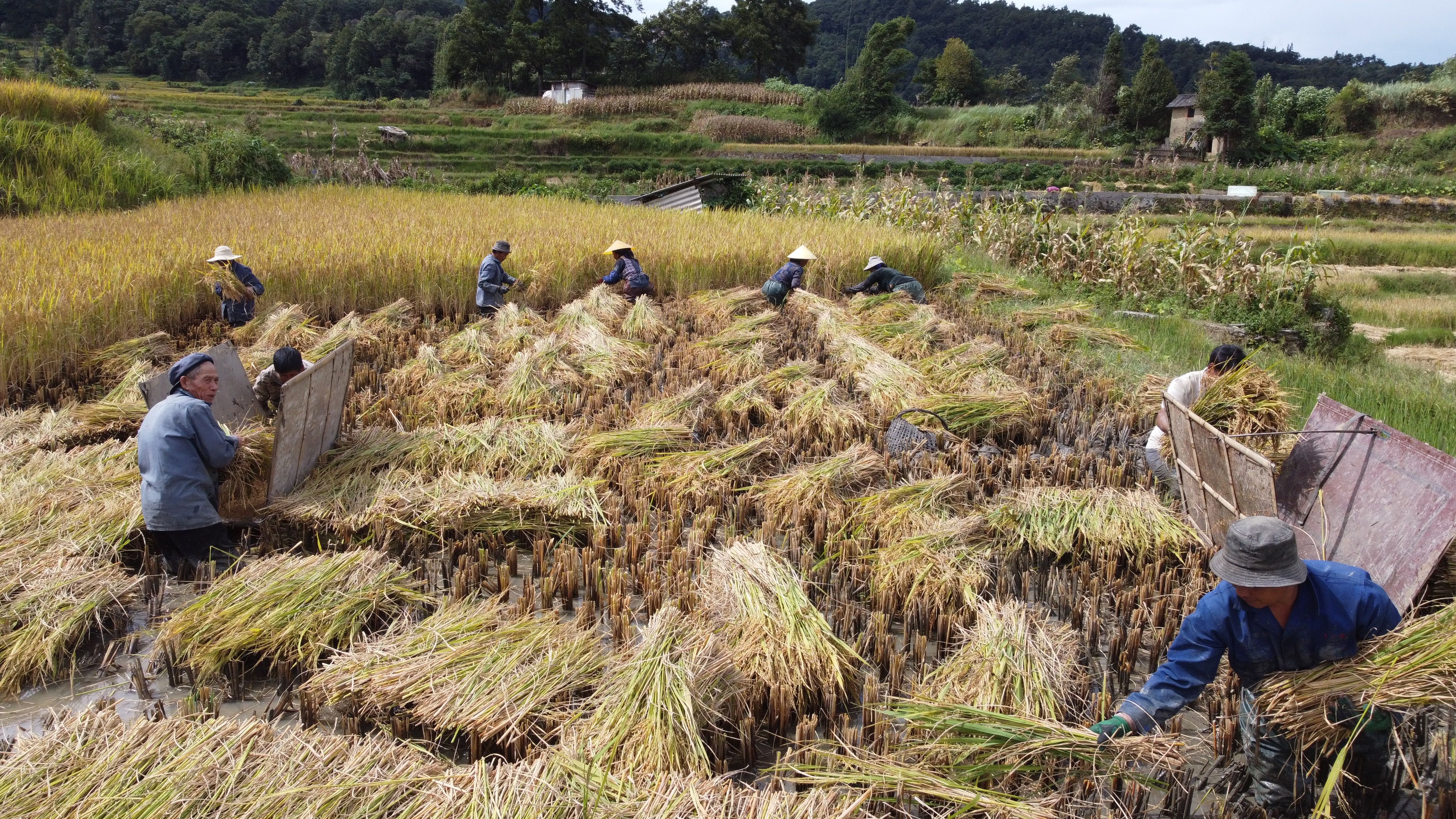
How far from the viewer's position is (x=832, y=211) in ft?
47.2

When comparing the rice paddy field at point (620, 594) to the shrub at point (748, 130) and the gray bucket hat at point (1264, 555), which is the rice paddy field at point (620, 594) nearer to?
the gray bucket hat at point (1264, 555)

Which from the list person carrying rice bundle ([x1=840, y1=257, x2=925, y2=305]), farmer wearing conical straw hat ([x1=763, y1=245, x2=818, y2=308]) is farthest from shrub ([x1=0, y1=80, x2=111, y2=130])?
person carrying rice bundle ([x1=840, y1=257, x2=925, y2=305])

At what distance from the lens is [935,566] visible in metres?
3.50

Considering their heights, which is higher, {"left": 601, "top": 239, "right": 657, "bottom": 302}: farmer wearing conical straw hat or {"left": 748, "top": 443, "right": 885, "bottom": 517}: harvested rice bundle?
{"left": 601, "top": 239, "right": 657, "bottom": 302}: farmer wearing conical straw hat

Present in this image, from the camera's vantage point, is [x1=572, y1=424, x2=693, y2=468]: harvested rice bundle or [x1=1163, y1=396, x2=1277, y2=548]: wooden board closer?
[x1=1163, y1=396, x2=1277, y2=548]: wooden board

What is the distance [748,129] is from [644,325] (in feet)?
101

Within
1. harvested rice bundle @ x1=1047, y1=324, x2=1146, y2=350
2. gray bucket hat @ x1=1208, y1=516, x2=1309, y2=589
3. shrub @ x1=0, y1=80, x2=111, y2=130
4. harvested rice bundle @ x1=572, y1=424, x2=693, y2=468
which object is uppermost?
shrub @ x1=0, y1=80, x2=111, y2=130

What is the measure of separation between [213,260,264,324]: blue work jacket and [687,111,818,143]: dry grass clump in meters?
29.2

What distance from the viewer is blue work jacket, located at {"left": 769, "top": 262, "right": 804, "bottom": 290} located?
8.86 metres

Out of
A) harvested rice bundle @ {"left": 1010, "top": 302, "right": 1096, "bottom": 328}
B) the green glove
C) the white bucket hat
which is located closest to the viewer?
the green glove

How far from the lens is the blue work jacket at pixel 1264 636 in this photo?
7.42 feet

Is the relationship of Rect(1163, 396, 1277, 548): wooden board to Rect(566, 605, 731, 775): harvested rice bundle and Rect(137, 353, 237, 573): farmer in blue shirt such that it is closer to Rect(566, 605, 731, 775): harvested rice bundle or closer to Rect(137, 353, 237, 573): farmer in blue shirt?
Rect(566, 605, 731, 775): harvested rice bundle

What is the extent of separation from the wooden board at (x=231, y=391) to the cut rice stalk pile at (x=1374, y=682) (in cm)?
492

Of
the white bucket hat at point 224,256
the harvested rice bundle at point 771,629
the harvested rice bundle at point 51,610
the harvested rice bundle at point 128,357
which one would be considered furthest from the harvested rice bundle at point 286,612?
the white bucket hat at point 224,256
